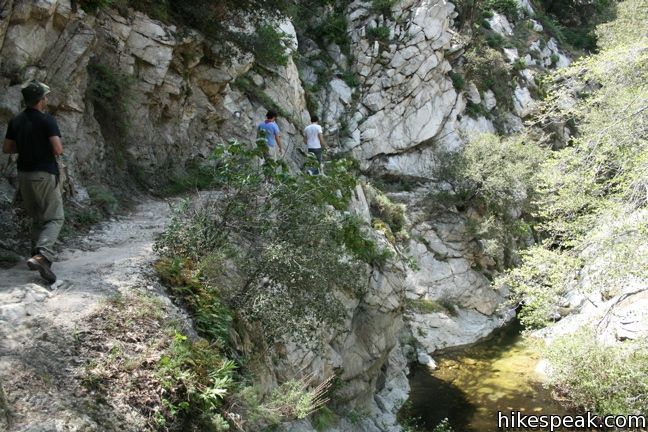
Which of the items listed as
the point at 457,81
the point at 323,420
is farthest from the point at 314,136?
the point at 457,81

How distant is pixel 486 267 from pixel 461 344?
564 cm

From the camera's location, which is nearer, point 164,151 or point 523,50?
point 164,151

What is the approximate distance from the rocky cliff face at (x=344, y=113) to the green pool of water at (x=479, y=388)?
798 millimetres

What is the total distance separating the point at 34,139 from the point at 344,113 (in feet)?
66.5

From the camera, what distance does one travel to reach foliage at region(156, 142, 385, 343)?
6.09 meters

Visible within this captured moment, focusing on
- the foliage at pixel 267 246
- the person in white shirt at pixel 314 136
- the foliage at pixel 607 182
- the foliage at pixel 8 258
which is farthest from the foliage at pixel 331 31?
the foliage at pixel 8 258

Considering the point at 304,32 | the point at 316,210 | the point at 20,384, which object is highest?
the point at 304,32

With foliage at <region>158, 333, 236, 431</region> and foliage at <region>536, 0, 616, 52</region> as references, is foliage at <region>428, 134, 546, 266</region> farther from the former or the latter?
foliage at <region>536, 0, 616, 52</region>

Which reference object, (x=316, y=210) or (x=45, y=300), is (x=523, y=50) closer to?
(x=316, y=210)

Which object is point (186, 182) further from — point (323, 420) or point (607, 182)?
point (607, 182)

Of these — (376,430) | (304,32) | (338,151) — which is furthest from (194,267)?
(304,32)

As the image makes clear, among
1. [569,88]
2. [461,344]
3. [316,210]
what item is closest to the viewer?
[316,210]

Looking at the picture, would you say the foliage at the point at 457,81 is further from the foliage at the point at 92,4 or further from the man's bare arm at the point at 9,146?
the man's bare arm at the point at 9,146

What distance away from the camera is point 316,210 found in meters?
6.80
